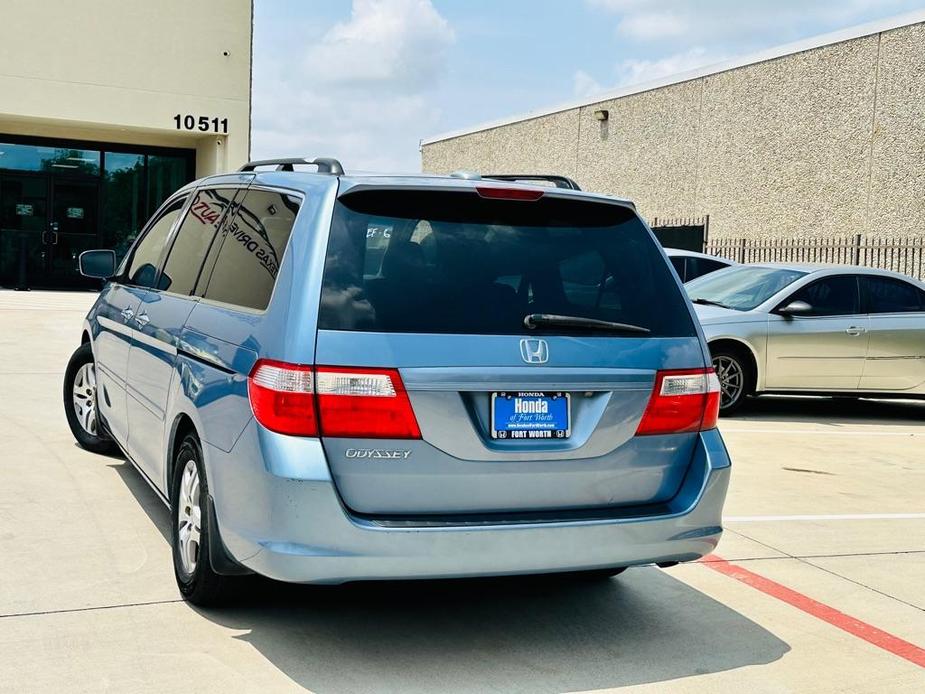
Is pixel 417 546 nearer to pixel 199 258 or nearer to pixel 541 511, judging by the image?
pixel 541 511

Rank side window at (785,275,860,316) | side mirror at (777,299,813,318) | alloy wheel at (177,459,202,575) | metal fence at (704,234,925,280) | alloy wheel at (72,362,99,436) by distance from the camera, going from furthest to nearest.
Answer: metal fence at (704,234,925,280) → side window at (785,275,860,316) → side mirror at (777,299,813,318) → alloy wheel at (72,362,99,436) → alloy wheel at (177,459,202,575)

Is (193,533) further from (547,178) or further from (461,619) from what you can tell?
(547,178)

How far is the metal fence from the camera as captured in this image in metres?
21.1

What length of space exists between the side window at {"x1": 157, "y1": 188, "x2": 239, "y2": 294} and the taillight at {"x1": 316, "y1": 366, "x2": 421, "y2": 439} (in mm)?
1582

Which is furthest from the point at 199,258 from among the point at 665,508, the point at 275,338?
the point at 665,508

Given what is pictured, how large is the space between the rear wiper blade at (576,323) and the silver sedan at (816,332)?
692 cm

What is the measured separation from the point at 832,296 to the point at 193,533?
28.5 feet

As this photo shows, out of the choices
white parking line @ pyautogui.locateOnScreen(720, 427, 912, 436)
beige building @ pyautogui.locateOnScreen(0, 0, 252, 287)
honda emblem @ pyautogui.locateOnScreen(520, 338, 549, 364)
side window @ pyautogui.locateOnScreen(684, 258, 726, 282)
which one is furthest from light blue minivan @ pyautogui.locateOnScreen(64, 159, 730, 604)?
beige building @ pyautogui.locateOnScreen(0, 0, 252, 287)

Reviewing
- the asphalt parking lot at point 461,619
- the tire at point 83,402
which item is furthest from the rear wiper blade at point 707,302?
the tire at point 83,402

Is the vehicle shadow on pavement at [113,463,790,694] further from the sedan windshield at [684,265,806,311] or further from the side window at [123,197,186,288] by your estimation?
the sedan windshield at [684,265,806,311]

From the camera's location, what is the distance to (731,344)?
1114 centimetres

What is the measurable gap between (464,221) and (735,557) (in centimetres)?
267

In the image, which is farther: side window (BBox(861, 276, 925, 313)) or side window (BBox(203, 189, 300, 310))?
side window (BBox(861, 276, 925, 313))

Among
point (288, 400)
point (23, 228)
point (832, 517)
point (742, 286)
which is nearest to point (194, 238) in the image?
point (288, 400)
